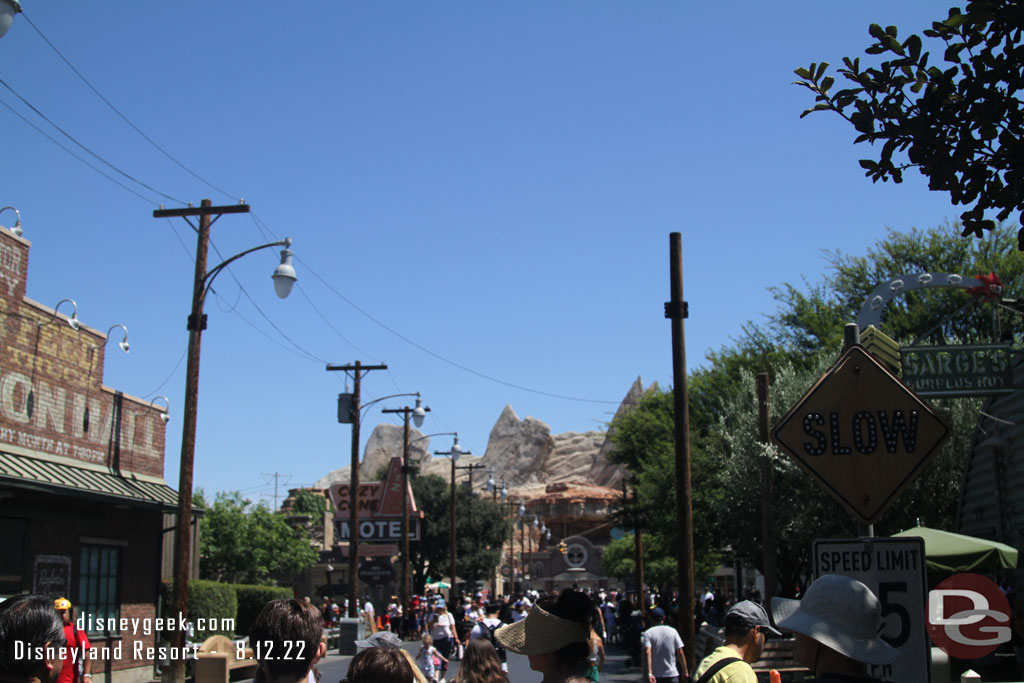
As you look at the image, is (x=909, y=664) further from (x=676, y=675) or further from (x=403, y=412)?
(x=403, y=412)

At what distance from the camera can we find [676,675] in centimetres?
1377

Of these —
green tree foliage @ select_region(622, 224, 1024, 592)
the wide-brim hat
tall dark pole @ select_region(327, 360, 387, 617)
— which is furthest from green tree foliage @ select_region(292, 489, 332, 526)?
the wide-brim hat

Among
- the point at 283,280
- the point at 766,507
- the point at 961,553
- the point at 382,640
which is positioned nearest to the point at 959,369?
the point at 961,553

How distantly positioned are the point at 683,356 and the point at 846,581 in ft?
38.3

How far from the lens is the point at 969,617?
965 cm

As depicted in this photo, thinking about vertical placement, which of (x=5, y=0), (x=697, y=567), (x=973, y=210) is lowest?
(x=697, y=567)

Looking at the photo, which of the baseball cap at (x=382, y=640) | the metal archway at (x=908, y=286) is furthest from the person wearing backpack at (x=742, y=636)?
the metal archway at (x=908, y=286)

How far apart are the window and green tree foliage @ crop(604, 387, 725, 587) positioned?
1472 cm

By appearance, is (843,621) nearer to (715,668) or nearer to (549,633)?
(549,633)

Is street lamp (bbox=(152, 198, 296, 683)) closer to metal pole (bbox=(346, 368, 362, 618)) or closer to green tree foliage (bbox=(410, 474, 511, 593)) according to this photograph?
metal pole (bbox=(346, 368, 362, 618))

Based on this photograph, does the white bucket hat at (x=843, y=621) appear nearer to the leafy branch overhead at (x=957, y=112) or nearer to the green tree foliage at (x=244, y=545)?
the leafy branch overhead at (x=957, y=112)

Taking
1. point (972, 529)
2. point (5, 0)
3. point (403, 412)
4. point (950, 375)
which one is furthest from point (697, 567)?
point (5, 0)

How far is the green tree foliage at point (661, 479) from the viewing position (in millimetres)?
32875

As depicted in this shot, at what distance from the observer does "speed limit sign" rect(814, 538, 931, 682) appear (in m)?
5.29
